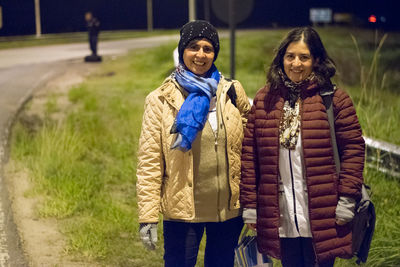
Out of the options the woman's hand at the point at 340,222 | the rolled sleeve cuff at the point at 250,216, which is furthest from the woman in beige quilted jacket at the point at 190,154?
the woman's hand at the point at 340,222

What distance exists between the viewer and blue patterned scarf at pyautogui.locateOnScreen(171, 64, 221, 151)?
3.12 meters

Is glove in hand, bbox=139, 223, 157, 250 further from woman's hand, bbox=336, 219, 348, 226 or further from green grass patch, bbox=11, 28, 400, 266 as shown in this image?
green grass patch, bbox=11, 28, 400, 266

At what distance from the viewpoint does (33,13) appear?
31969 millimetres

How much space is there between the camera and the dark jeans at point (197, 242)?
10.8ft

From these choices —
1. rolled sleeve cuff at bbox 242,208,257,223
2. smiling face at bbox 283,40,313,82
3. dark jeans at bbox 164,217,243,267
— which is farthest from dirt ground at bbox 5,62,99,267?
smiling face at bbox 283,40,313,82

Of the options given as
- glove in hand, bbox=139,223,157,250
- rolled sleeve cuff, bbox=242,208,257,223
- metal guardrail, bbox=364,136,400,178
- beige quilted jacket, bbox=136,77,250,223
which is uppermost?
beige quilted jacket, bbox=136,77,250,223

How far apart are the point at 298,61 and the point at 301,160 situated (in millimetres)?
502

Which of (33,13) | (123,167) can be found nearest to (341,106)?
(123,167)

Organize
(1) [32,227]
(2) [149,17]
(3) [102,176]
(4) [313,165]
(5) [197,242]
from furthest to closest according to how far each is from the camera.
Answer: (2) [149,17] < (3) [102,176] < (1) [32,227] < (5) [197,242] < (4) [313,165]

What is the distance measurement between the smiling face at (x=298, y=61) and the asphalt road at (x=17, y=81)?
2.69m

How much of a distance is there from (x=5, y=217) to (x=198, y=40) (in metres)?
3.26

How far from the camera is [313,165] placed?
3094 mm

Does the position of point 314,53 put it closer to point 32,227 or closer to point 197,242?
point 197,242

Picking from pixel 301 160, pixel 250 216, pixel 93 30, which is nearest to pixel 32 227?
pixel 250 216
